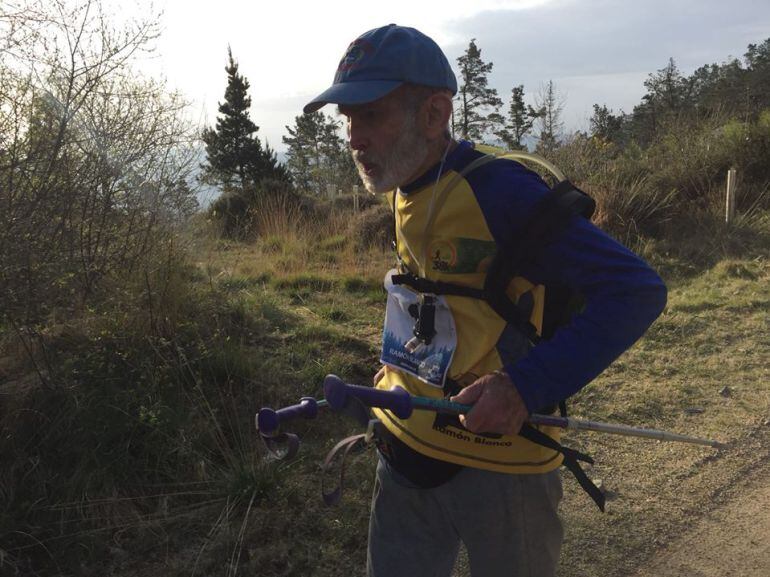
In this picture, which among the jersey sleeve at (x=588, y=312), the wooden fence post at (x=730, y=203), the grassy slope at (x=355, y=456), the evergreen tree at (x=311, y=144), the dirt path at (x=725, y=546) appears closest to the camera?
the jersey sleeve at (x=588, y=312)

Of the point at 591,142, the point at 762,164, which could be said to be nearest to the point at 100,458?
the point at 591,142

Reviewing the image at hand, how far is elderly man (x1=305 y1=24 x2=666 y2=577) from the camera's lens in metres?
1.32

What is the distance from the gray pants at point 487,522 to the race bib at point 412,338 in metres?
0.27

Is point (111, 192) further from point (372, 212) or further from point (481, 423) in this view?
point (372, 212)

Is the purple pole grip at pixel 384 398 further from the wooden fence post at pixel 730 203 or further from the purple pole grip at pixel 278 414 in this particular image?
the wooden fence post at pixel 730 203

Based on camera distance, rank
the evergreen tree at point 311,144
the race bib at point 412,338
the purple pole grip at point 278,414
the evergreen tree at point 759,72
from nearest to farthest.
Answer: the purple pole grip at point 278,414
the race bib at point 412,338
the evergreen tree at point 759,72
the evergreen tree at point 311,144

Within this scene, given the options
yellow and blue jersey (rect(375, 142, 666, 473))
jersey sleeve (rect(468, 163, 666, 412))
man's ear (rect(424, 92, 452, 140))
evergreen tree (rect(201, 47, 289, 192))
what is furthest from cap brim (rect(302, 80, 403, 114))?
evergreen tree (rect(201, 47, 289, 192))

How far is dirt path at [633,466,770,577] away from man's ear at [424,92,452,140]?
2313 mm

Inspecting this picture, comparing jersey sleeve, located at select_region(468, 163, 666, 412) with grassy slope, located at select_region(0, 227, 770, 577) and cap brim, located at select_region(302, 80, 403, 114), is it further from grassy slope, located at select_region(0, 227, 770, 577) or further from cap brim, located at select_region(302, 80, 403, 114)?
grassy slope, located at select_region(0, 227, 770, 577)

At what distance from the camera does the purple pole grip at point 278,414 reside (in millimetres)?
1413

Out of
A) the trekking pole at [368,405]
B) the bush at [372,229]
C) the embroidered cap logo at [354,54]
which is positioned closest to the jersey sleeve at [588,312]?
the trekking pole at [368,405]

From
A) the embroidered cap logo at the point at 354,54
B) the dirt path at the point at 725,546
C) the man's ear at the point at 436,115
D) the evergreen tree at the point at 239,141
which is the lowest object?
the dirt path at the point at 725,546

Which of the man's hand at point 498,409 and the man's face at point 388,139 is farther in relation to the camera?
the man's face at point 388,139

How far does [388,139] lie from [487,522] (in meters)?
1.00
